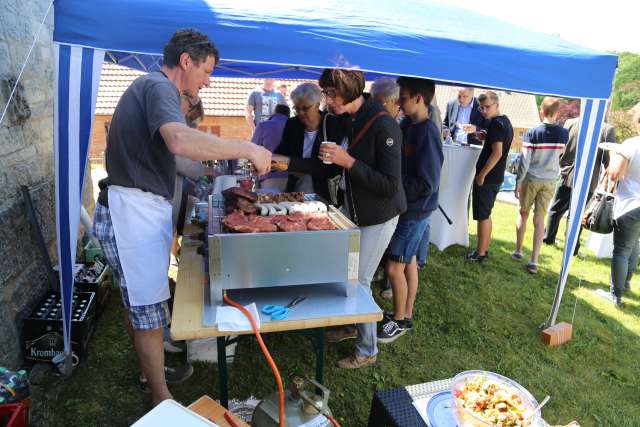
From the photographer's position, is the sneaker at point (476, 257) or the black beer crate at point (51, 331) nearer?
the black beer crate at point (51, 331)

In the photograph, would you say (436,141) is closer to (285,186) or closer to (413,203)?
(413,203)

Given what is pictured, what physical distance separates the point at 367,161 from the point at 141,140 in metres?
1.19

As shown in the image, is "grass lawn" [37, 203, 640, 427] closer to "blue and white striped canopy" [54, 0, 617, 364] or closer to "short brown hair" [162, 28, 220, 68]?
"blue and white striped canopy" [54, 0, 617, 364]

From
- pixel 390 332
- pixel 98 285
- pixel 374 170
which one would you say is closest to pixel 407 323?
pixel 390 332

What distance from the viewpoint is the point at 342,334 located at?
2990 mm

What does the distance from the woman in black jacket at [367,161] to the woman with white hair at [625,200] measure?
242 centimetres

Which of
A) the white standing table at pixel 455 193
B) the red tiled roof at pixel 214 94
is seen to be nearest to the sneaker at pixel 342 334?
the white standing table at pixel 455 193

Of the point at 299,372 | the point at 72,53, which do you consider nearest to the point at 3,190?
the point at 72,53

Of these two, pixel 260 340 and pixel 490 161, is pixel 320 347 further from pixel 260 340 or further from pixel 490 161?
pixel 490 161

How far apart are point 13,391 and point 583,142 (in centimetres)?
395

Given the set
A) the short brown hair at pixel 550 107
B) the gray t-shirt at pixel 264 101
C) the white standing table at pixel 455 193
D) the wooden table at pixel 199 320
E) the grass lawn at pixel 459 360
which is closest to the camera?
the wooden table at pixel 199 320

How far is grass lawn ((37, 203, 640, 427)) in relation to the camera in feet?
7.96

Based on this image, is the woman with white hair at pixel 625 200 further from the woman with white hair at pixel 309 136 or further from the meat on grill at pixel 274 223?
the meat on grill at pixel 274 223

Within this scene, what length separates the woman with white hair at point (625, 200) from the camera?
3.43 m
